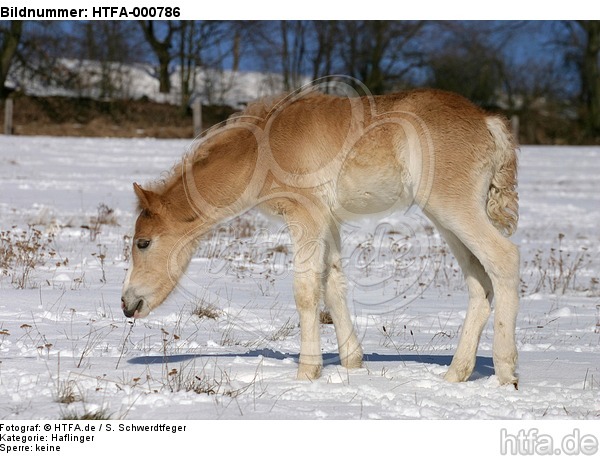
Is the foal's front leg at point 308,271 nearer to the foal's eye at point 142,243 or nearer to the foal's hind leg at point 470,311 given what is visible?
the foal's hind leg at point 470,311

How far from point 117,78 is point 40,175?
16532 millimetres

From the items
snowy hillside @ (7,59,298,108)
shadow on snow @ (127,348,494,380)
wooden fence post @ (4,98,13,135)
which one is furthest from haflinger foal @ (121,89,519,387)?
A: snowy hillside @ (7,59,298,108)

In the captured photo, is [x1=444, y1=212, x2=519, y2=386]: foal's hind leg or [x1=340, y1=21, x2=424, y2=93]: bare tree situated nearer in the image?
[x1=444, y1=212, x2=519, y2=386]: foal's hind leg

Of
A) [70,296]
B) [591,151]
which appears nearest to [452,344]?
[70,296]

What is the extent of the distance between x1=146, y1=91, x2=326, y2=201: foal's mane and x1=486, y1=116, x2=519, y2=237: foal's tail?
1357 mm

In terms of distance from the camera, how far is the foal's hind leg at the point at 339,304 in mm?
6406

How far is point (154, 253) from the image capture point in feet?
20.8

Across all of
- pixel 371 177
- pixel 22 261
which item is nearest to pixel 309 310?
pixel 371 177

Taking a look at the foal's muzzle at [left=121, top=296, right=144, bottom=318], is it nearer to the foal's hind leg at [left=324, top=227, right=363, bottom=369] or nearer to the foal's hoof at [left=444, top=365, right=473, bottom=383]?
the foal's hind leg at [left=324, top=227, right=363, bottom=369]

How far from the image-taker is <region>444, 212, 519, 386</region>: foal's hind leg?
5.88m

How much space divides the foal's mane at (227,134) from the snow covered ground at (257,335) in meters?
1.19

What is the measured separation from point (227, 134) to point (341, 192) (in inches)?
40.3

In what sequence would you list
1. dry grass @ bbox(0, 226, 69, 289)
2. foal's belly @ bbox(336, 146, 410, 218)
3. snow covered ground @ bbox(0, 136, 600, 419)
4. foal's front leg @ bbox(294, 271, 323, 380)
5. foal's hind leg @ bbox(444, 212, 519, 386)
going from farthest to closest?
1. dry grass @ bbox(0, 226, 69, 289)
2. foal's belly @ bbox(336, 146, 410, 218)
3. foal's front leg @ bbox(294, 271, 323, 380)
4. foal's hind leg @ bbox(444, 212, 519, 386)
5. snow covered ground @ bbox(0, 136, 600, 419)

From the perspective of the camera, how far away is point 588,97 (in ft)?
124
